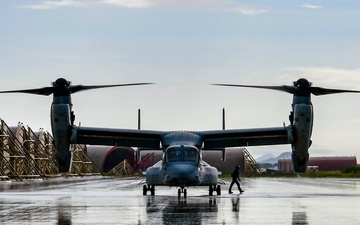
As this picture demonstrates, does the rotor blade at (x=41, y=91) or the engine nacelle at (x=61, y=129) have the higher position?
the rotor blade at (x=41, y=91)

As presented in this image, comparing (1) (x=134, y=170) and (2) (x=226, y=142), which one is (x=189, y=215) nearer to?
(2) (x=226, y=142)

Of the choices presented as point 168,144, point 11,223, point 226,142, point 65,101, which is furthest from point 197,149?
point 11,223

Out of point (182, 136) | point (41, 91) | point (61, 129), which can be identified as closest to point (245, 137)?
point (182, 136)

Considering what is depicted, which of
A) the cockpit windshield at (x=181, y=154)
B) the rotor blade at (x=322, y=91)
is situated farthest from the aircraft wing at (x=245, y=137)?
the cockpit windshield at (x=181, y=154)

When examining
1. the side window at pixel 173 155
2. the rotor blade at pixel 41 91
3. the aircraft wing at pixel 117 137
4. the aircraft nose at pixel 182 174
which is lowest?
the aircraft nose at pixel 182 174

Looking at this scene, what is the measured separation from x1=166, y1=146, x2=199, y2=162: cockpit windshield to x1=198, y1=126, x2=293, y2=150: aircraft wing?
2.61 m

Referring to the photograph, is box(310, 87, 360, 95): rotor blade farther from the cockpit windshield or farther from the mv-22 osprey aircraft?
the cockpit windshield

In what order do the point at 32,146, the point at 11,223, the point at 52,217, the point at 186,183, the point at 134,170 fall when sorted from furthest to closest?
the point at 134,170 < the point at 32,146 < the point at 186,183 < the point at 52,217 < the point at 11,223

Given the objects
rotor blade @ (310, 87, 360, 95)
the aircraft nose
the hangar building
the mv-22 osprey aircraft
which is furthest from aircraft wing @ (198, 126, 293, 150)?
the hangar building

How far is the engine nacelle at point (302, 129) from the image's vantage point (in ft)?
99.7

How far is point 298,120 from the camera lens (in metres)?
30.5

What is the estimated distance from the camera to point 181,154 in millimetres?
31203

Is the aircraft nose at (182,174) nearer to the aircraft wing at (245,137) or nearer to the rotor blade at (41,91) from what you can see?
the aircraft wing at (245,137)

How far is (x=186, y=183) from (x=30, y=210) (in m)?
9.48
